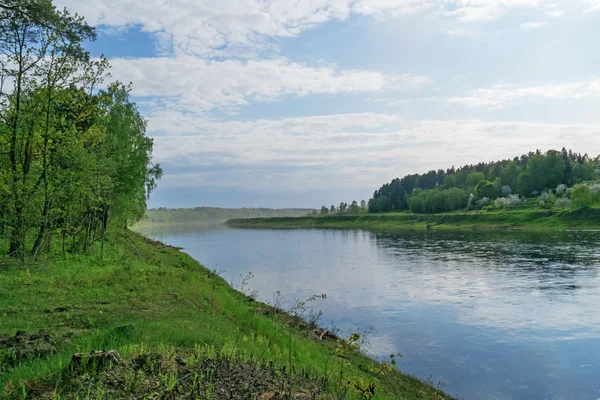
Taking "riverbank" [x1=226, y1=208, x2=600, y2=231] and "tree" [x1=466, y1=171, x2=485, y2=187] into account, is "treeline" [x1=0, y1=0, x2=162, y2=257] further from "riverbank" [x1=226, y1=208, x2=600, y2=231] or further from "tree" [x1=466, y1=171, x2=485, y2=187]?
"tree" [x1=466, y1=171, x2=485, y2=187]

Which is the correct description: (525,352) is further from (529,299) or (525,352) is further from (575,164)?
(575,164)

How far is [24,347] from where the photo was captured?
27.9 ft

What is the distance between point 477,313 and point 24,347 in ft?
81.9

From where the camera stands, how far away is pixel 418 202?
176 m

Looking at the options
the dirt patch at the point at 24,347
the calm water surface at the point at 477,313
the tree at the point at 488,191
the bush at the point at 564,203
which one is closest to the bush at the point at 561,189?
the bush at the point at 564,203

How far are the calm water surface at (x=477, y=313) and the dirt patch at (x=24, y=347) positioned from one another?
43.4 ft

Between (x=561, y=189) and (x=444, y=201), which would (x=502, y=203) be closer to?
(x=561, y=189)

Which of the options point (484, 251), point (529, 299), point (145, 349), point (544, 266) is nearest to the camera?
point (145, 349)

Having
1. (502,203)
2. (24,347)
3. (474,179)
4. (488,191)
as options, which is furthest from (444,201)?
(24,347)

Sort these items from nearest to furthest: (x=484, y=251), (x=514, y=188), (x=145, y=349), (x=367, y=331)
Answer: (x=145, y=349) → (x=367, y=331) → (x=484, y=251) → (x=514, y=188)

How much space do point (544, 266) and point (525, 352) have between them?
92.9 ft

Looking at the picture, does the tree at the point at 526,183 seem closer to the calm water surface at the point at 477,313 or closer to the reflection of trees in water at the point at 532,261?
the reflection of trees in water at the point at 532,261

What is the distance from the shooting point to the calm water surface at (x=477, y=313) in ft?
54.9

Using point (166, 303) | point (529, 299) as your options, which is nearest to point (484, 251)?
point (529, 299)
